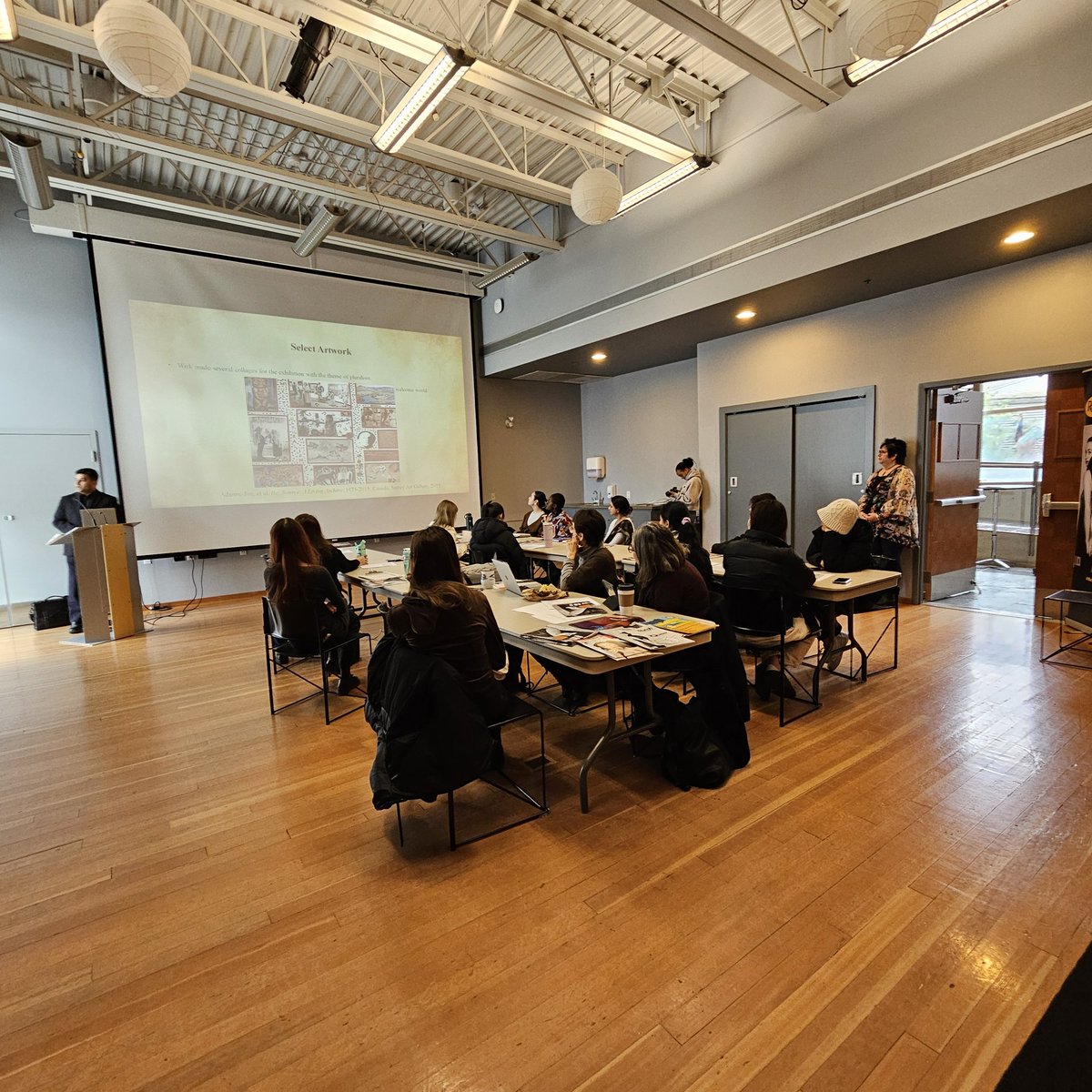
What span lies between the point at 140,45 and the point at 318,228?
13.1 feet

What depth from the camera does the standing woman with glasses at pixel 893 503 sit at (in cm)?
553

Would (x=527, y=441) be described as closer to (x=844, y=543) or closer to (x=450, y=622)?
(x=844, y=543)

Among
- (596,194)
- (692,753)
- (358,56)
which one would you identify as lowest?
(692,753)

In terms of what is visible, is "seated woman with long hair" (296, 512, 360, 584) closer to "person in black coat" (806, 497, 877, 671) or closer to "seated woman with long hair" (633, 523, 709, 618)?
"seated woman with long hair" (633, 523, 709, 618)

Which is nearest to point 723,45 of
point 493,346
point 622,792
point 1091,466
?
point 1091,466

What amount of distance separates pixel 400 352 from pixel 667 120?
4.32 meters

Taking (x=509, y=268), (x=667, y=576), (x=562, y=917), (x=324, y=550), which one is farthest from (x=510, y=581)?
(x=509, y=268)

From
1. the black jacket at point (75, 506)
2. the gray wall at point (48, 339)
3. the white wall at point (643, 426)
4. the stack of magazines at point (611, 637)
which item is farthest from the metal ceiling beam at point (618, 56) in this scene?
the black jacket at point (75, 506)

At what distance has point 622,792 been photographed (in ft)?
8.82

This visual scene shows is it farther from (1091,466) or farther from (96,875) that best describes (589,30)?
(96,875)

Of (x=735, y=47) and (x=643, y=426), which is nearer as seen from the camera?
(x=735, y=47)

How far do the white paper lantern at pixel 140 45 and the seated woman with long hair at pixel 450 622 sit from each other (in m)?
2.54

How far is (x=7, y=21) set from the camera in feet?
9.80

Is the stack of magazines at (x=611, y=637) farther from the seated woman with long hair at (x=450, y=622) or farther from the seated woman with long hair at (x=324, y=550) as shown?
the seated woman with long hair at (x=324, y=550)
